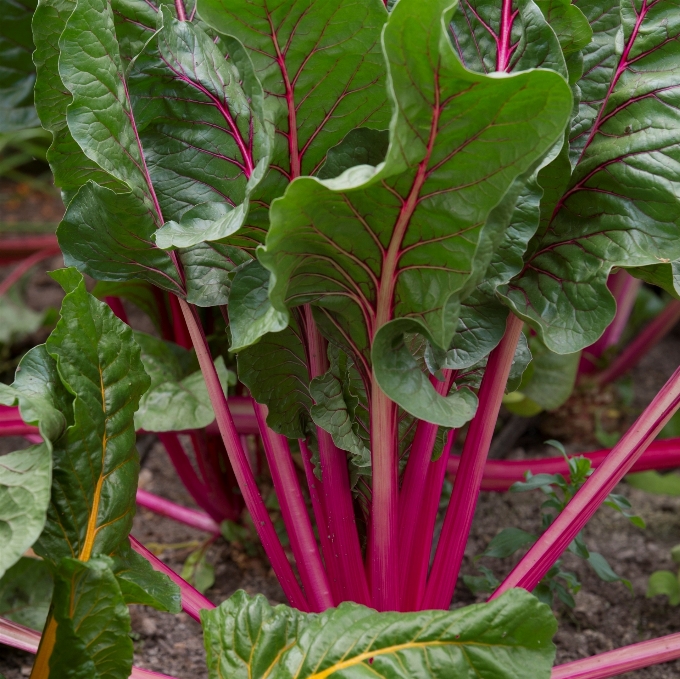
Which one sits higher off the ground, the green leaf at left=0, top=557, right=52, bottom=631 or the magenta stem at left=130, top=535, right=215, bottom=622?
the magenta stem at left=130, top=535, right=215, bottom=622

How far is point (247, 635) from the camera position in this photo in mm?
858

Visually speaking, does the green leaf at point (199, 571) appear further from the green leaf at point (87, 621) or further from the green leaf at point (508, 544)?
the green leaf at point (87, 621)

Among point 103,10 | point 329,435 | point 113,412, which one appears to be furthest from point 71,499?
point 103,10

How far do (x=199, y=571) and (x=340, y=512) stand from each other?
55 centimetres

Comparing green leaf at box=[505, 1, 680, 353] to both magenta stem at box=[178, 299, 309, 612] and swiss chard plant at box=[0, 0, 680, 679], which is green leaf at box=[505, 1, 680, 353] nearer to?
swiss chard plant at box=[0, 0, 680, 679]

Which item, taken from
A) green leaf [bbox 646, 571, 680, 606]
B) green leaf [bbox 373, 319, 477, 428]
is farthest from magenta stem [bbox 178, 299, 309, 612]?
green leaf [bbox 646, 571, 680, 606]

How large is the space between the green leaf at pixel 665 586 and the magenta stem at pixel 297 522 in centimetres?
64

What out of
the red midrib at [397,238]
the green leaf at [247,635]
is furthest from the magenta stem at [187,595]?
the red midrib at [397,238]

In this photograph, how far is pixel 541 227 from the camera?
1083mm

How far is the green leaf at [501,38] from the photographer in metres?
0.95

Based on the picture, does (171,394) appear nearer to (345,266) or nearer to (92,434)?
(92,434)

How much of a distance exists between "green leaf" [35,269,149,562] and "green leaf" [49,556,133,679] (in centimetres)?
8

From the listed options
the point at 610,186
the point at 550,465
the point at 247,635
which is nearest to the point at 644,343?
the point at 550,465

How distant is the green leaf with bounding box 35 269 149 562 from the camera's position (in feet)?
2.98
